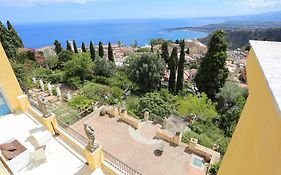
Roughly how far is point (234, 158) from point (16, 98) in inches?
322

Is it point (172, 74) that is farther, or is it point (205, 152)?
point (172, 74)

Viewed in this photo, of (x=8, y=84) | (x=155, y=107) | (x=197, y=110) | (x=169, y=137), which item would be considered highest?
(x=8, y=84)

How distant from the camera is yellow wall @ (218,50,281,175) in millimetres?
1681

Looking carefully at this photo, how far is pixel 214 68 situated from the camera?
2233 cm

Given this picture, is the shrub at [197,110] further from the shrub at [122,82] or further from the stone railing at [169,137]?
the shrub at [122,82]

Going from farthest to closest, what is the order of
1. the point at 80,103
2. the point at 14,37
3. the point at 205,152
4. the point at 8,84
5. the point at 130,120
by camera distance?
the point at 14,37
the point at 80,103
the point at 130,120
the point at 205,152
the point at 8,84

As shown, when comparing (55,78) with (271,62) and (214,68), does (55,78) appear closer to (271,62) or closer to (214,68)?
(214,68)

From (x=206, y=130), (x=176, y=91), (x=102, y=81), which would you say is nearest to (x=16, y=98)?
(x=206, y=130)

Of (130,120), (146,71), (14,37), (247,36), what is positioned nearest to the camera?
(130,120)

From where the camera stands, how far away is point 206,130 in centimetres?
1645

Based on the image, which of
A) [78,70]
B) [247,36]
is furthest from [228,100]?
[247,36]

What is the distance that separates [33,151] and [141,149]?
7.24 meters

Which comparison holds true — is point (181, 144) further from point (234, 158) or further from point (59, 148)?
point (234, 158)

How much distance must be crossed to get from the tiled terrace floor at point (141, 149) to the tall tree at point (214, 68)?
11.6m
